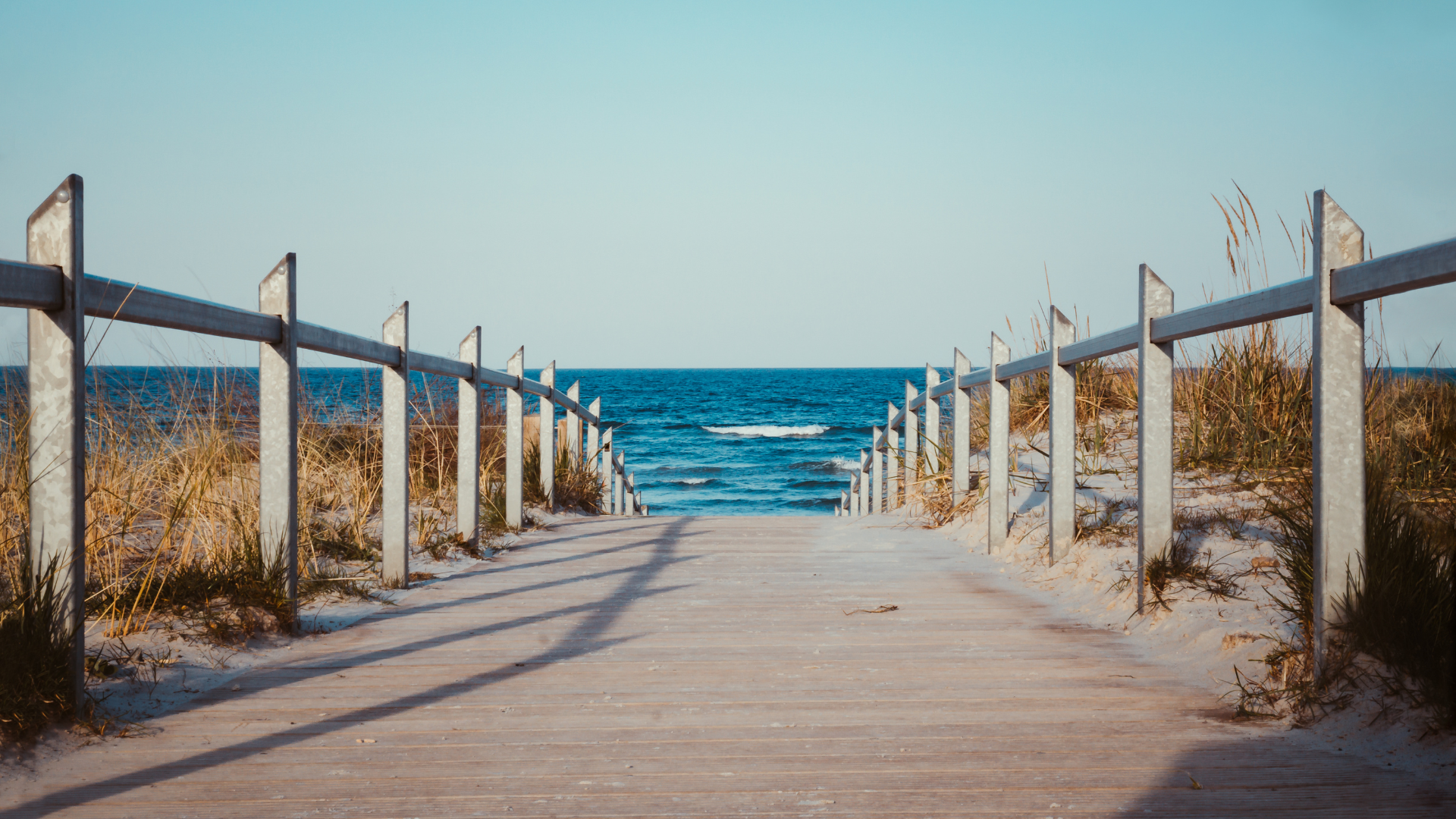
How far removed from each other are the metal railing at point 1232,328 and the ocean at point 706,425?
1.84 meters

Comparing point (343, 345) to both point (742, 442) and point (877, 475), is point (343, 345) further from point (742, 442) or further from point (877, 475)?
point (742, 442)

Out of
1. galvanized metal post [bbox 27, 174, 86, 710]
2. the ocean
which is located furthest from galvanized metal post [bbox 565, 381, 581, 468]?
galvanized metal post [bbox 27, 174, 86, 710]

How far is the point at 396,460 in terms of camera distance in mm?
3775

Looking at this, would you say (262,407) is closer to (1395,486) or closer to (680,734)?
(680,734)

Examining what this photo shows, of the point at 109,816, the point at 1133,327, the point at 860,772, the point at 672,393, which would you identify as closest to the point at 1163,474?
the point at 1133,327

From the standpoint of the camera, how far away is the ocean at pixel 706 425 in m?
4.06

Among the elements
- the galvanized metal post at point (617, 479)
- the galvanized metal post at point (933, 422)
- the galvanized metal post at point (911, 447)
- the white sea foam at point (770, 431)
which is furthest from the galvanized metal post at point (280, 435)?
the white sea foam at point (770, 431)

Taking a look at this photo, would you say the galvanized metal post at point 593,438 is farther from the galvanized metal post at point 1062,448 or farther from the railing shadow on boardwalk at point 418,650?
the galvanized metal post at point 1062,448

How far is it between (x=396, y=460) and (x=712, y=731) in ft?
7.40

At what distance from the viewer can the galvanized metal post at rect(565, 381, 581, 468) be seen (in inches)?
297

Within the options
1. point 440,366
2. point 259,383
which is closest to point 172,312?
point 259,383

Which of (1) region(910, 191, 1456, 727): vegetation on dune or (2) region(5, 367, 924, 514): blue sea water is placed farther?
(2) region(5, 367, 924, 514): blue sea water

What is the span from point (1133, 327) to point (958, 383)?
2.22 meters

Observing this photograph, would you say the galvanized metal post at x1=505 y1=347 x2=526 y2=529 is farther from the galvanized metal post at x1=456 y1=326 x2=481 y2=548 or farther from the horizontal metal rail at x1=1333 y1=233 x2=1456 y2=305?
the horizontal metal rail at x1=1333 y1=233 x2=1456 y2=305
